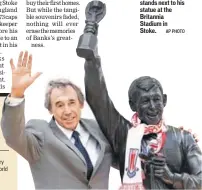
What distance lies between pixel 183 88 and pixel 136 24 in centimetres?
22

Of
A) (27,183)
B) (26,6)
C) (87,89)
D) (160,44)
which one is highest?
(26,6)

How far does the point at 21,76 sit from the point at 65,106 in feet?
0.46

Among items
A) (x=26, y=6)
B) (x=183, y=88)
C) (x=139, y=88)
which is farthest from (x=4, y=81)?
(x=183, y=88)

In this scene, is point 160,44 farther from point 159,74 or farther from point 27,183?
point 27,183

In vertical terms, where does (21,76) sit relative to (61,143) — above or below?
above

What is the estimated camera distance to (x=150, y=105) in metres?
1.48

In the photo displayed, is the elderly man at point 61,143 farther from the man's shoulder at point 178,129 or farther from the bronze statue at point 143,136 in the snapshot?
the man's shoulder at point 178,129

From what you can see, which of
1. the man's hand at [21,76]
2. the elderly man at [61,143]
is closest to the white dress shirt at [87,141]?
the elderly man at [61,143]

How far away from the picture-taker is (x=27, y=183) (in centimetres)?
150

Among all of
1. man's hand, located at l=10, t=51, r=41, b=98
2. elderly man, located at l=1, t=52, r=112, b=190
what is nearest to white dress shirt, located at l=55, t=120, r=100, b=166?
elderly man, located at l=1, t=52, r=112, b=190

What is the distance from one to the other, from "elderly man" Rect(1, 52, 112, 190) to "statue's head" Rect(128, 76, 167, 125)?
12cm

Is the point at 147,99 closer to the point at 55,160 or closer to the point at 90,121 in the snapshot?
the point at 90,121

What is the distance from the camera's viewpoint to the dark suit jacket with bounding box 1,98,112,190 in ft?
4.82

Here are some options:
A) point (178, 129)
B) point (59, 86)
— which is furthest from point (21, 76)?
point (178, 129)
